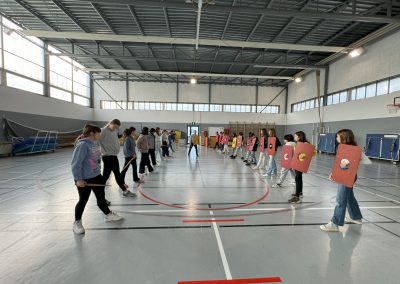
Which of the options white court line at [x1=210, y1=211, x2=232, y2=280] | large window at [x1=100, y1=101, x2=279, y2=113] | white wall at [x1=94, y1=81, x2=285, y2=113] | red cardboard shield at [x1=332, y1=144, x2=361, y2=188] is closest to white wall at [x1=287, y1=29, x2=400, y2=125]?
white wall at [x1=94, y1=81, x2=285, y2=113]

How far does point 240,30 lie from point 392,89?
32.6 feet

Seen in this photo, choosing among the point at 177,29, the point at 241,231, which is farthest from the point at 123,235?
the point at 177,29

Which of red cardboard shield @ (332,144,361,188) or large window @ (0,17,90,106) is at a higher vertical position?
large window @ (0,17,90,106)

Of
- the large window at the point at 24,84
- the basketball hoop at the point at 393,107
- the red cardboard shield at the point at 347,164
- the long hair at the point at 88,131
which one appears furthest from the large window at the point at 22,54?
the basketball hoop at the point at 393,107

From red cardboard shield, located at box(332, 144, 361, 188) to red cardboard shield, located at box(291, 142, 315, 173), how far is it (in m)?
1.46

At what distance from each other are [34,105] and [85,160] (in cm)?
1729

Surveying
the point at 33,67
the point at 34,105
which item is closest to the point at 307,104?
the point at 34,105

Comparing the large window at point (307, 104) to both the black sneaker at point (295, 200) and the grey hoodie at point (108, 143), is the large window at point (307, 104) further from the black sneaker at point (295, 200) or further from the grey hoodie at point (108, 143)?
the grey hoodie at point (108, 143)

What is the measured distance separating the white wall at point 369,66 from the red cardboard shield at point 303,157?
12.4m

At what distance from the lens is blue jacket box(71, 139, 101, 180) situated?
3.30 meters

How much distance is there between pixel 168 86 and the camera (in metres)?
27.8

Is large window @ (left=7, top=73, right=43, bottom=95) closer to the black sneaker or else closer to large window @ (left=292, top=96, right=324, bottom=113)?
the black sneaker

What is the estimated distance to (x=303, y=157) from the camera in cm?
529

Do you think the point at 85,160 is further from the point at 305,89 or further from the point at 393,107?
the point at 305,89
